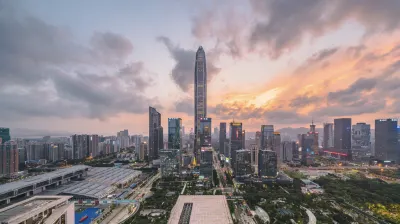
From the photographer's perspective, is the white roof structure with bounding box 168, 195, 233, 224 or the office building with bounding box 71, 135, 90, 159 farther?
the office building with bounding box 71, 135, 90, 159

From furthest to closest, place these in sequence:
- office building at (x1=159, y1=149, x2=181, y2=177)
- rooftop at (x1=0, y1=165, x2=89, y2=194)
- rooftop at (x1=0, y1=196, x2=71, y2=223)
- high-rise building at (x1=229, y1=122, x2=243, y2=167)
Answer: high-rise building at (x1=229, y1=122, x2=243, y2=167)
office building at (x1=159, y1=149, x2=181, y2=177)
rooftop at (x1=0, y1=165, x2=89, y2=194)
rooftop at (x1=0, y1=196, x2=71, y2=223)

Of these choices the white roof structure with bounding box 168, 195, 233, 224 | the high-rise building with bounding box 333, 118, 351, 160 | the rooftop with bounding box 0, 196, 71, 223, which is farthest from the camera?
the high-rise building with bounding box 333, 118, 351, 160

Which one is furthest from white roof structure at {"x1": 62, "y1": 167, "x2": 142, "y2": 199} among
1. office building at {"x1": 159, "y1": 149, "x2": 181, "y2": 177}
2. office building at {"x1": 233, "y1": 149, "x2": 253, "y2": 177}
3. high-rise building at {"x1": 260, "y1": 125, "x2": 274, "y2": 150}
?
high-rise building at {"x1": 260, "y1": 125, "x2": 274, "y2": 150}

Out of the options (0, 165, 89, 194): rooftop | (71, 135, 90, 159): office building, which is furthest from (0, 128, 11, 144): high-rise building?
(0, 165, 89, 194): rooftop

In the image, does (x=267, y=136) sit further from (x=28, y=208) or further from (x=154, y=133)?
(x=28, y=208)

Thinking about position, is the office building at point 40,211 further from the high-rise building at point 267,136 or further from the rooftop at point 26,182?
the high-rise building at point 267,136

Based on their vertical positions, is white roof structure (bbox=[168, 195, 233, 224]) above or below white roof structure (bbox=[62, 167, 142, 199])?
above

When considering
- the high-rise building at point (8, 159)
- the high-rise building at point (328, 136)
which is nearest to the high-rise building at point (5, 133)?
the high-rise building at point (8, 159)

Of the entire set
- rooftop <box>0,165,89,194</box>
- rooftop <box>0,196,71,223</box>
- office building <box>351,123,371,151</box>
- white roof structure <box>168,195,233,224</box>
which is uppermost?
rooftop <box>0,196,71,223</box>

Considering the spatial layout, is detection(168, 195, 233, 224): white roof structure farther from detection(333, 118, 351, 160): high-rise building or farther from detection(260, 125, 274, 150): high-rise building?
detection(333, 118, 351, 160): high-rise building
